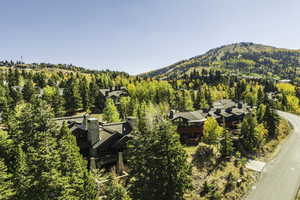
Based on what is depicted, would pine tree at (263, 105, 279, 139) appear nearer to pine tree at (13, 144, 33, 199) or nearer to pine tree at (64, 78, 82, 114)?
pine tree at (13, 144, 33, 199)

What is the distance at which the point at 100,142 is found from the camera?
3219 cm

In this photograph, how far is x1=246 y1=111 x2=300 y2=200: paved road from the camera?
98.8 ft

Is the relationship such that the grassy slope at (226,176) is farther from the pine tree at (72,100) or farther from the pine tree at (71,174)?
the pine tree at (72,100)

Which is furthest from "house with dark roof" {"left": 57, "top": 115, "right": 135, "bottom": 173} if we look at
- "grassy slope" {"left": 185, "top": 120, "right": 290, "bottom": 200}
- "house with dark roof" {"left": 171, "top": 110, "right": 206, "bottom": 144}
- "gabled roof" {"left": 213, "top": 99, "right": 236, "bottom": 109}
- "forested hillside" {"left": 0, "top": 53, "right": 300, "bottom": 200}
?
"gabled roof" {"left": 213, "top": 99, "right": 236, "bottom": 109}

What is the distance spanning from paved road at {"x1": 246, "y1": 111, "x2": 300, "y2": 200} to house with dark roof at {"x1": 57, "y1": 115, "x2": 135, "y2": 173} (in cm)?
2326

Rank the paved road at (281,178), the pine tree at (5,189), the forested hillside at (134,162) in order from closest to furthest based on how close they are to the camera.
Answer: the pine tree at (5,189), the forested hillside at (134,162), the paved road at (281,178)

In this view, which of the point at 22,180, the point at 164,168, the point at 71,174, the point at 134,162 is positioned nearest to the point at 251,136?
the point at 134,162

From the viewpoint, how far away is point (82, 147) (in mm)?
32750

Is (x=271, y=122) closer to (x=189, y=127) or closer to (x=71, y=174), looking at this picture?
(x=189, y=127)

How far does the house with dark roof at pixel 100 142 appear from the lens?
3167 centimetres

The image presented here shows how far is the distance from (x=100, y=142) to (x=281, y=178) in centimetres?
3474

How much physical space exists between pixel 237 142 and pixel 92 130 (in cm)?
3757

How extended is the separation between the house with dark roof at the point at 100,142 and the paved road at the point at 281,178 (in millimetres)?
23256

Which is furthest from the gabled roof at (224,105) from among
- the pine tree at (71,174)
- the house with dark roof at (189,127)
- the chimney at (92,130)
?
the pine tree at (71,174)
